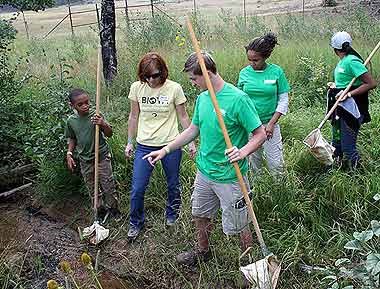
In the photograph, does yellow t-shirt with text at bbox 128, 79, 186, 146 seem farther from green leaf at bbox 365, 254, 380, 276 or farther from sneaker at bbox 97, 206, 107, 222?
green leaf at bbox 365, 254, 380, 276

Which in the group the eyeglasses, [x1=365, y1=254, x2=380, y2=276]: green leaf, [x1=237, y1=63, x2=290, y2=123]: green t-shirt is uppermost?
the eyeglasses

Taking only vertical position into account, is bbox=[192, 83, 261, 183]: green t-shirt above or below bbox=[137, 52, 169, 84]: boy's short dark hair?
below

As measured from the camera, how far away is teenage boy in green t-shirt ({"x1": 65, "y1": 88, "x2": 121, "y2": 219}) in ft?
13.8

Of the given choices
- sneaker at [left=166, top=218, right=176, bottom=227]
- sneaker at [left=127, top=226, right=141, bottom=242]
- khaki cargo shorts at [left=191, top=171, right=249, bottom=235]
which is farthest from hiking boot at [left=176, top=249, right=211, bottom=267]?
sneaker at [left=127, top=226, right=141, bottom=242]

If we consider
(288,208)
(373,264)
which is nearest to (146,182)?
(288,208)

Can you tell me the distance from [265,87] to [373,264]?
213cm

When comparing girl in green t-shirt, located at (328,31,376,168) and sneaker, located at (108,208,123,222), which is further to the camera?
sneaker, located at (108,208,123,222)

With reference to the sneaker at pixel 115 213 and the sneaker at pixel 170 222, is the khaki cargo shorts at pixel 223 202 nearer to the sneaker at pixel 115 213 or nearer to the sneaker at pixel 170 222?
the sneaker at pixel 170 222

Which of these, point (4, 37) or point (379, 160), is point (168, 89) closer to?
point (379, 160)

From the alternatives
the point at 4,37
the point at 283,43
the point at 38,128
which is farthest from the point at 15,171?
the point at 283,43

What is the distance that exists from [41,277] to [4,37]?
296cm

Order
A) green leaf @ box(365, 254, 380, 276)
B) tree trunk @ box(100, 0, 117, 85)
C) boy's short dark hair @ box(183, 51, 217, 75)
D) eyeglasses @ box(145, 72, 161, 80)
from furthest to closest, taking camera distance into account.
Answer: tree trunk @ box(100, 0, 117, 85), eyeglasses @ box(145, 72, 161, 80), boy's short dark hair @ box(183, 51, 217, 75), green leaf @ box(365, 254, 380, 276)

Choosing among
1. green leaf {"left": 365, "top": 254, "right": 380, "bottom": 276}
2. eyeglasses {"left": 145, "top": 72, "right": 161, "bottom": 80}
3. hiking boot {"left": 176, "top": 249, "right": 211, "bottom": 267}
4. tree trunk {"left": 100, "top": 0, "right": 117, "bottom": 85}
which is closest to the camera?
green leaf {"left": 365, "top": 254, "right": 380, "bottom": 276}

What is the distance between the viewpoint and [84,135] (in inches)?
171
